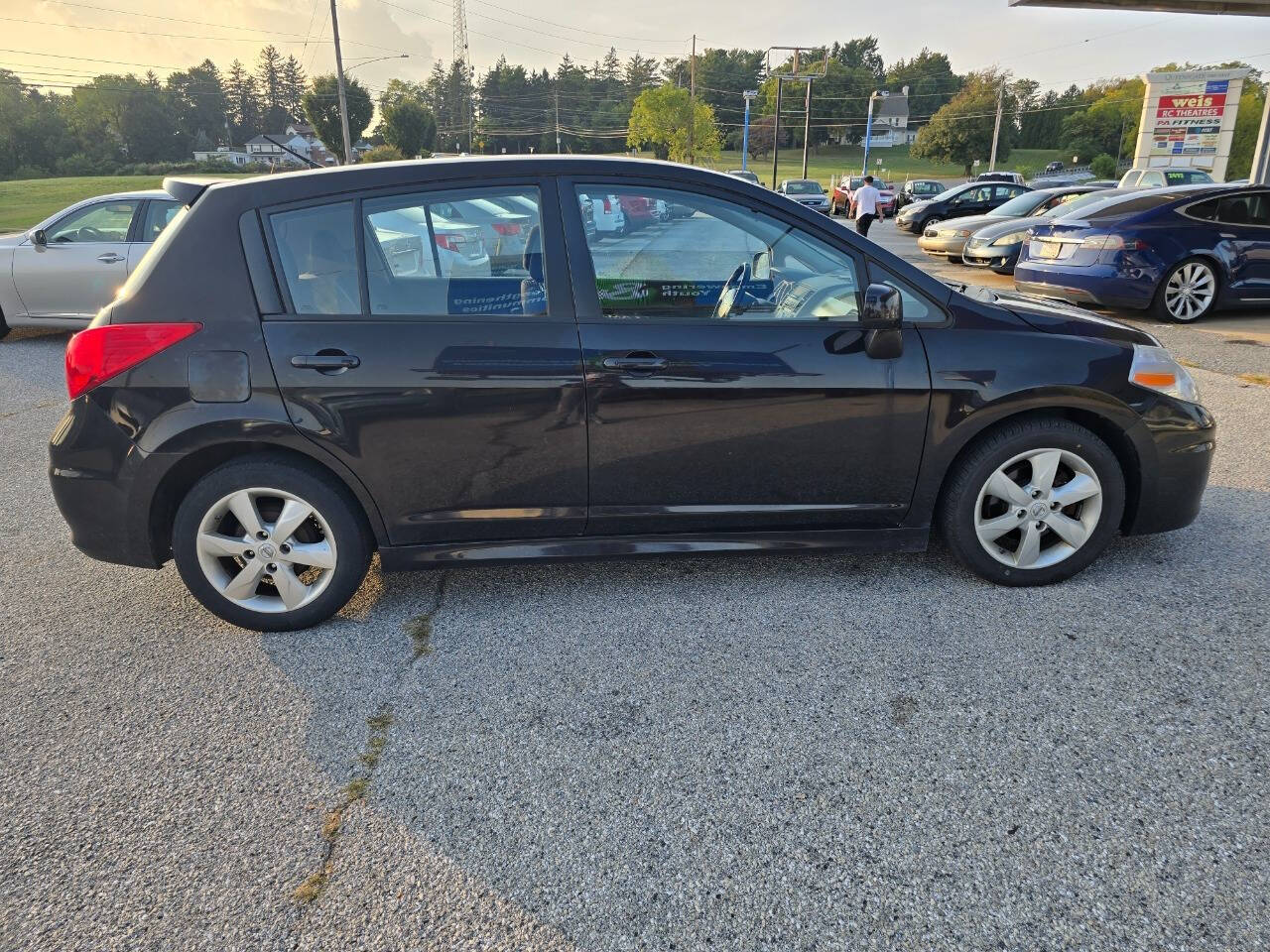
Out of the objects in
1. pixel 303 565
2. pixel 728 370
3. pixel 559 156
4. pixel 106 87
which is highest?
pixel 106 87

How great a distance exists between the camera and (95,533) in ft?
10.3

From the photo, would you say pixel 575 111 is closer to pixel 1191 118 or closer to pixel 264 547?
pixel 1191 118

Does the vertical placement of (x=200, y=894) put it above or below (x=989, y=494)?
below

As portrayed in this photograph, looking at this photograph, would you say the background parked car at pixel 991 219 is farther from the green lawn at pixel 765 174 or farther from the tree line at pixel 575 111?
the tree line at pixel 575 111

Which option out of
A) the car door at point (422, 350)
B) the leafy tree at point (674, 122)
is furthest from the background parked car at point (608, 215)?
the leafy tree at point (674, 122)

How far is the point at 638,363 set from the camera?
3070mm

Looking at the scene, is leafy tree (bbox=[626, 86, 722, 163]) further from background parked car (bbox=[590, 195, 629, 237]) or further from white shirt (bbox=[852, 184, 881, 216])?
background parked car (bbox=[590, 195, 629, 237])

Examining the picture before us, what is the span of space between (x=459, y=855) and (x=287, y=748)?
0.76 metres

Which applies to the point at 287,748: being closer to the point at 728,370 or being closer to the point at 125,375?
the point at 125,375

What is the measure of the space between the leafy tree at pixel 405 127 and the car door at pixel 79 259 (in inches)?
2859

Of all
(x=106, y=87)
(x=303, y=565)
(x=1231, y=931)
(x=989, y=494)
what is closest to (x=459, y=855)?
(x=303, y=565)

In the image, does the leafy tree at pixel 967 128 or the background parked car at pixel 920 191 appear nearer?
the background parked car at pixel 920 191

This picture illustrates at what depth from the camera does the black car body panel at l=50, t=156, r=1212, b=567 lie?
3.00m

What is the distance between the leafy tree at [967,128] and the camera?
8531cm
